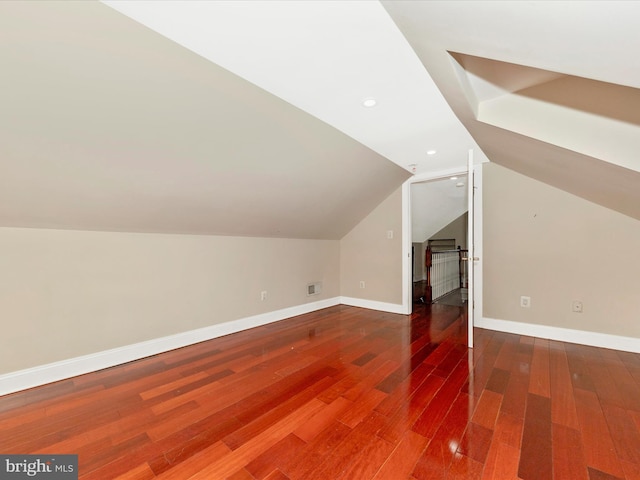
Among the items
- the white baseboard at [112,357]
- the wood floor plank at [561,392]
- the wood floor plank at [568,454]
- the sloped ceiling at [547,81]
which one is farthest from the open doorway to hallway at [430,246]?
the white baseboard at [112,357]

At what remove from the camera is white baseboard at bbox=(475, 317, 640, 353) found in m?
2.50

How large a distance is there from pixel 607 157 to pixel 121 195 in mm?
3237

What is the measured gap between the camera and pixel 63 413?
1604 mm

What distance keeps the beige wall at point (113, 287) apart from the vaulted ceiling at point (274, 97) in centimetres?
19

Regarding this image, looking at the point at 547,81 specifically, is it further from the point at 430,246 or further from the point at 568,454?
the point at 430,246

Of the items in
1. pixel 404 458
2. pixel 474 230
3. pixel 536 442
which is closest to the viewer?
pixel 404 458

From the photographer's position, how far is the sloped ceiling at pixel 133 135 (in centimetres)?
116

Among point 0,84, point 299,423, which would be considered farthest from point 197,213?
point 299,423

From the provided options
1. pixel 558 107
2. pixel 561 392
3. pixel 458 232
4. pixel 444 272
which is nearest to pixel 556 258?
pixel 561 392

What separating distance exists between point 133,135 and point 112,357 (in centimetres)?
187

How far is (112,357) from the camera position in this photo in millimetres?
2234

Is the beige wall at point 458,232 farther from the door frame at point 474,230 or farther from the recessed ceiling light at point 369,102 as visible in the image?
the recessed ceiling light at point 369,102

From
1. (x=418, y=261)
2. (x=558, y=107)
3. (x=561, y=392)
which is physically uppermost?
(x=558, y=107)

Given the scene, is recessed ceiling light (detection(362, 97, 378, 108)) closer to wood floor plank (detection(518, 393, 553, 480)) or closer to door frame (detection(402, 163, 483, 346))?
door frame (detection(402, 163, 483, 346))
